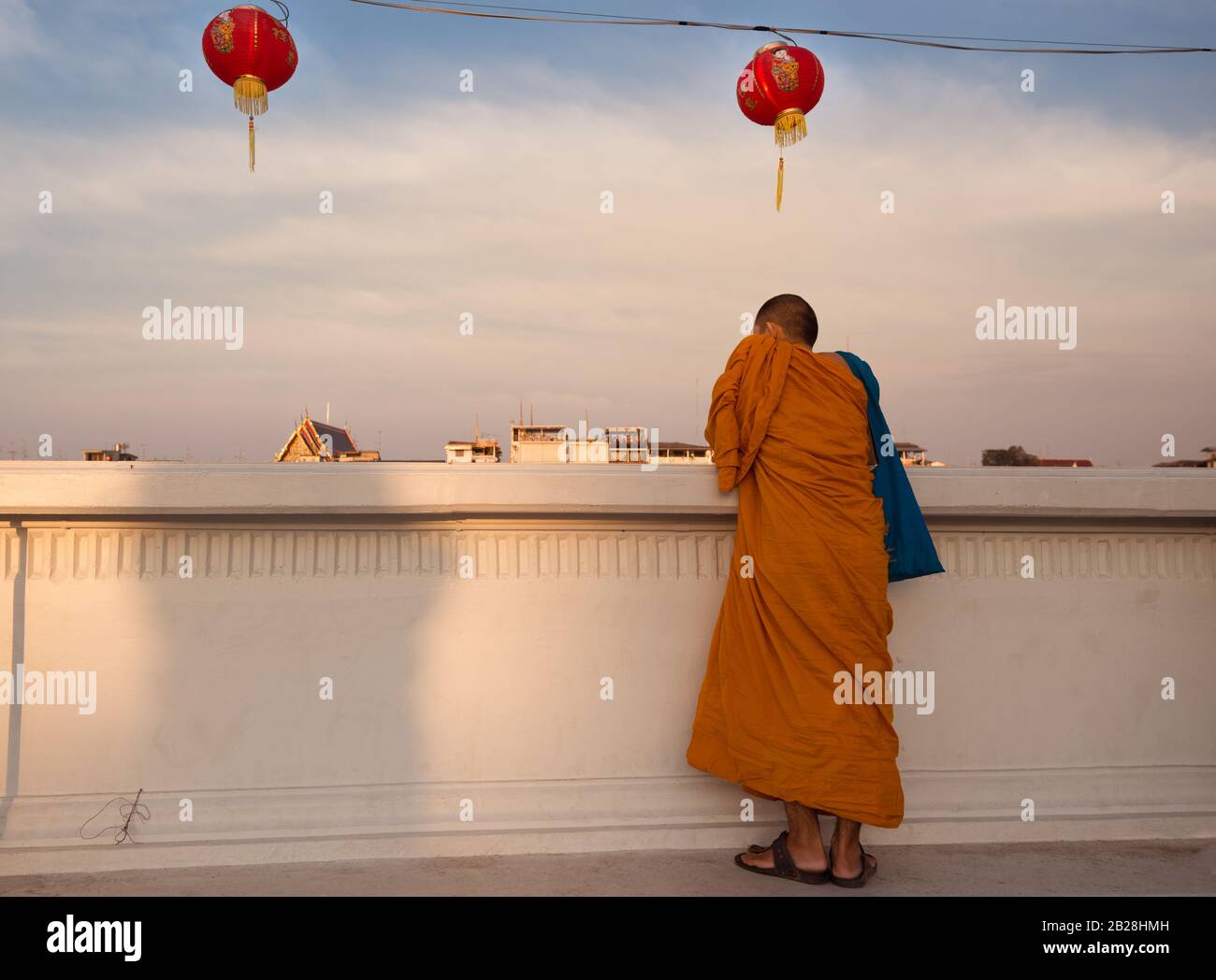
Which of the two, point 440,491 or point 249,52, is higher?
point 249,52

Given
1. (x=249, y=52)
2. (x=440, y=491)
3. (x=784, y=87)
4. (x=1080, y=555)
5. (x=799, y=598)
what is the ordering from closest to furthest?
(x=799, y=598) < (x=440, y=491) < (x=1080, y=555) < (x=249, y=52) < (x=784, y=87)

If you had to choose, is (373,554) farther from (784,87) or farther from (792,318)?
(784,87)

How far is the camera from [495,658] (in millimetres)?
2828

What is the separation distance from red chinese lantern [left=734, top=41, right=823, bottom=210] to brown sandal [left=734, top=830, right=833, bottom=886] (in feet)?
14.9

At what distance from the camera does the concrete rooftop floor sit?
8.07 ft

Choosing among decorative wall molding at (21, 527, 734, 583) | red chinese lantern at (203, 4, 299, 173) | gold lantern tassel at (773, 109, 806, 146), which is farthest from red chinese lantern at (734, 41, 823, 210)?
decorative wall molding at (21, 527, 734, 583)

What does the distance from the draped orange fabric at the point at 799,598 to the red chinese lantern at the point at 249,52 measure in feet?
13.2

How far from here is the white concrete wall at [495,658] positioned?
2678 mm

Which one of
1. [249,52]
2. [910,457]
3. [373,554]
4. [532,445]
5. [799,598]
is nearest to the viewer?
[799,598]

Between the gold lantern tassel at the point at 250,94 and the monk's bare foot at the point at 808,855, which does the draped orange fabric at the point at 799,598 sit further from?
the gold lantern tassel at the point at 250,94

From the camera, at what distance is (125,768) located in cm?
269

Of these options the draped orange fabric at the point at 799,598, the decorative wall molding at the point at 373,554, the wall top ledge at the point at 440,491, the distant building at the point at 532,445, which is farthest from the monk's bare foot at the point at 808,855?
the distant building at the point at 532,445

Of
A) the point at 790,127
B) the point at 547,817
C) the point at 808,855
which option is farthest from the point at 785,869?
the point at 790,127

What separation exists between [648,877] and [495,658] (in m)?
0.79
